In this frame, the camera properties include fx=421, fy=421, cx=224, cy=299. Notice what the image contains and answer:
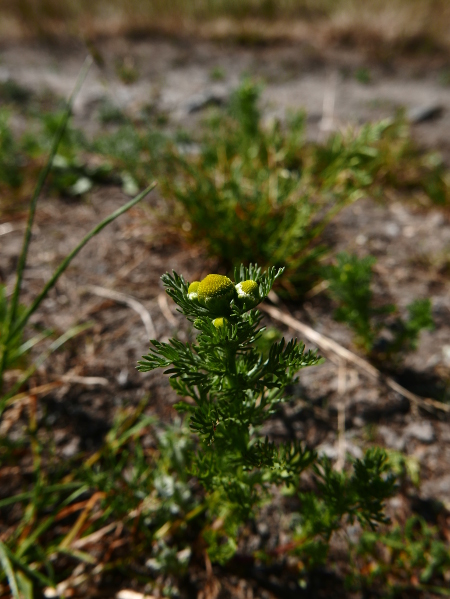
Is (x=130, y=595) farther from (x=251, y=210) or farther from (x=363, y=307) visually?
(x=251, y=210)

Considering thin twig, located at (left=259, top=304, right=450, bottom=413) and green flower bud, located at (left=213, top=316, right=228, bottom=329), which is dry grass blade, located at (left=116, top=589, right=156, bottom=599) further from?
thin twig, located at (left=259, top=304, right=450, bottom=413)

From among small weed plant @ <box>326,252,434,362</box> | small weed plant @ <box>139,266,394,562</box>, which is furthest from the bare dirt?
small weed plant @ <box>139,266,394,562</box>

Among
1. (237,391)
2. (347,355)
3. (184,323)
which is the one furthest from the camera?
(184,323)

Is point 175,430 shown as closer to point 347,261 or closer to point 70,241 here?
point 347,261

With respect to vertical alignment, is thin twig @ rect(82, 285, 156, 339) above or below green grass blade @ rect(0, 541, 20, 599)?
above

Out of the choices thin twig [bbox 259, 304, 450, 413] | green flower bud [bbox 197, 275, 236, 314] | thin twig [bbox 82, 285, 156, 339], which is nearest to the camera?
green flower bud [bbox 197, 275, 236, 314]

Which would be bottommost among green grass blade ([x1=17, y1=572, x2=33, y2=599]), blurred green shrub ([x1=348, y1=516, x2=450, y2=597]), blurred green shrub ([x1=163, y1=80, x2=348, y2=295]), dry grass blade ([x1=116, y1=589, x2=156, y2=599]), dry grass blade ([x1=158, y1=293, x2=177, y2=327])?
dry grass blade ([x1=116, y1=589, x2=156, y2=599])

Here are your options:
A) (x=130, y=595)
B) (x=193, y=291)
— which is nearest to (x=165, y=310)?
(x=130, y=595)
